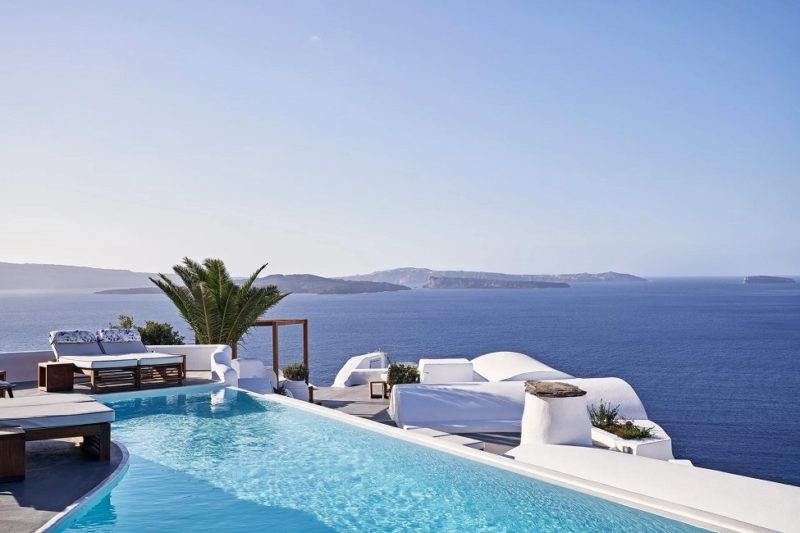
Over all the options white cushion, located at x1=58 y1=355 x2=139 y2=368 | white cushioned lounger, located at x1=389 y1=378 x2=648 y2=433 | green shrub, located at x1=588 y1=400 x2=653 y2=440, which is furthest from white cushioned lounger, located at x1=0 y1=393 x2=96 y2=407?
green shrub, located at x1=588 y1=400 x2=653 y2=440

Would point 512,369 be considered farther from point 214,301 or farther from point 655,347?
point 655,347

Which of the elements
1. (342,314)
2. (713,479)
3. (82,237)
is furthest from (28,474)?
(342,314)

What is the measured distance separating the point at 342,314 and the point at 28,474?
308 feet

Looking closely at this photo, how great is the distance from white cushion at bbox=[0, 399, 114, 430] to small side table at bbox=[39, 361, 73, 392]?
4.03 meters

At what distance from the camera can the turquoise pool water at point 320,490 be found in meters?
5.05

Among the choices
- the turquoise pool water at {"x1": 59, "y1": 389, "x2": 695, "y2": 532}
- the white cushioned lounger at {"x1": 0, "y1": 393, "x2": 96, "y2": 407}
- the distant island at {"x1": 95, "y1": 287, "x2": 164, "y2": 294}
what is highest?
the distant island at {"x1": 95, "y1": 287, "x2": 164, "y2": 294}

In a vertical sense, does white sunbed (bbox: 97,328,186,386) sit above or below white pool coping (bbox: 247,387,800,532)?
above

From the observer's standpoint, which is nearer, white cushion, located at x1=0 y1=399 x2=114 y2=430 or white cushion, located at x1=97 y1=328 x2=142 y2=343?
white cushion, located at x1=0 y1=399 x2=114 y2=430

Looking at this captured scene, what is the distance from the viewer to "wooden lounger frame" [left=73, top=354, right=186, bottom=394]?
10.2 metres

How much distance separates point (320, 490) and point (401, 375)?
810cm

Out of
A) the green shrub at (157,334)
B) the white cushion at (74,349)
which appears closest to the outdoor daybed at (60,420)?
the white cushion at (74,349)

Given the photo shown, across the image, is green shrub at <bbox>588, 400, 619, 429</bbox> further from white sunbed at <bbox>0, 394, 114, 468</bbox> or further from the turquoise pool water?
white sunbed at <bbox>0, 394, 114, 468</bbox>

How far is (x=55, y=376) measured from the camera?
388 inches

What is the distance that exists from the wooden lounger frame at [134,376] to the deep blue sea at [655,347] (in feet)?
66.1
